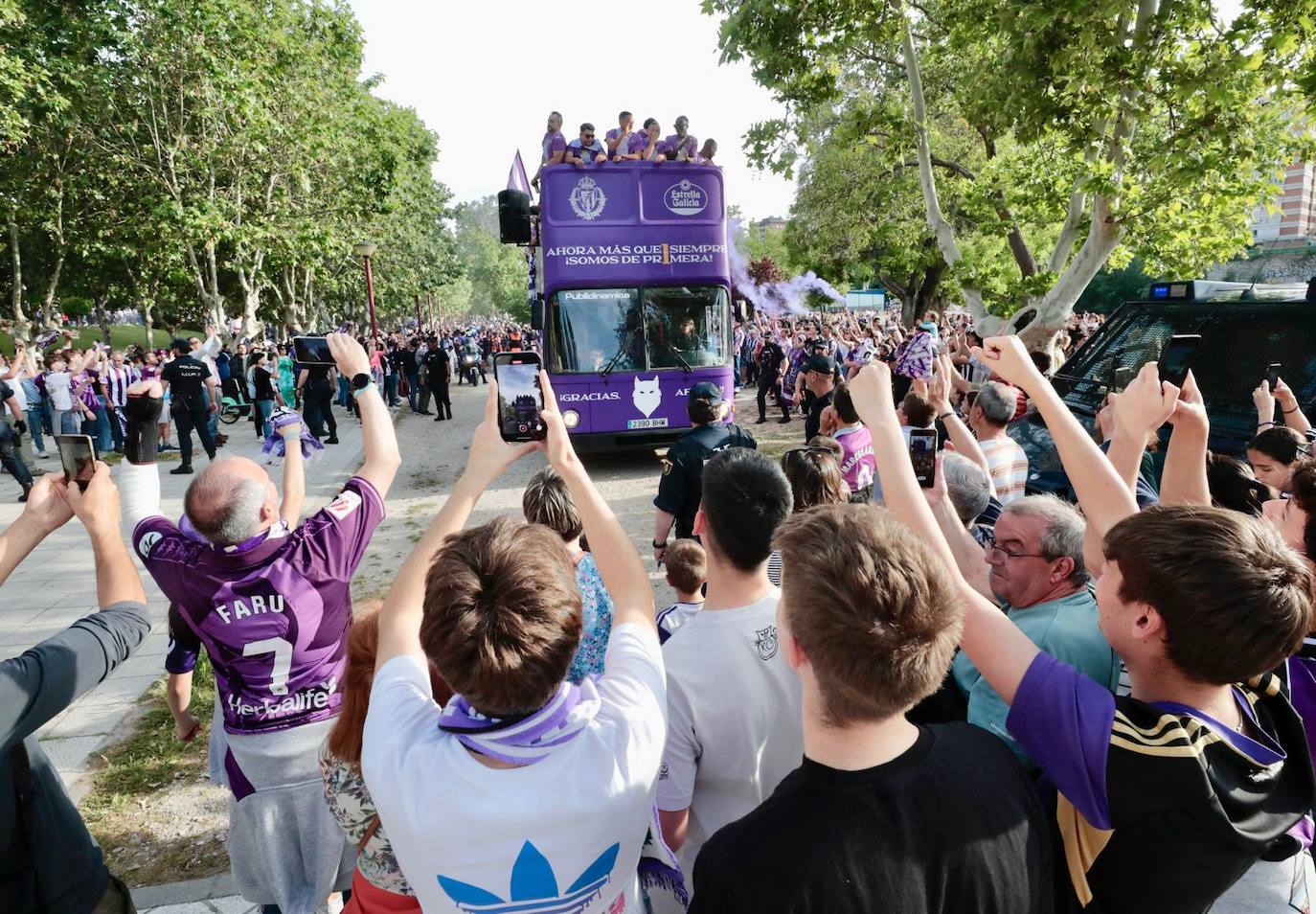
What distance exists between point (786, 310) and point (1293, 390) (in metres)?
38.7

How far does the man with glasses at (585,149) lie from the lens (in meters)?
9.28

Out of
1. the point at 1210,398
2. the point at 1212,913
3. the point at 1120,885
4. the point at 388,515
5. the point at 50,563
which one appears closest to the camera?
the point at 1120,885

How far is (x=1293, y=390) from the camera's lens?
14.9 feet

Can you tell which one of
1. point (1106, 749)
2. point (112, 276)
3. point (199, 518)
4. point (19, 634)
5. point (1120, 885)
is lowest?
point (19, 634)

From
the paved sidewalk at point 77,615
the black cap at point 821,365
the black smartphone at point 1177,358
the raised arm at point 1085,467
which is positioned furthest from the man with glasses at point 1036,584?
the black cap at point 821,365

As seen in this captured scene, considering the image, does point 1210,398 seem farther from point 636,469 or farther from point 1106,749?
point 636,469

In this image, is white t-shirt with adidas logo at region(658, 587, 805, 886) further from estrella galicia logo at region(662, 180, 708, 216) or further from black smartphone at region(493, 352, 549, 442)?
estrella galicia logo at region(662, 180, 708, 216)

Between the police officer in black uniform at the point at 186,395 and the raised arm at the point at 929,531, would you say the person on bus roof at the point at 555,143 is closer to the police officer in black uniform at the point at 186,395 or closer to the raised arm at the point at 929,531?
the police officer in black uniform at the point at 186,395

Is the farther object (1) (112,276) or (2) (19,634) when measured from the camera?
(1) (112,276)

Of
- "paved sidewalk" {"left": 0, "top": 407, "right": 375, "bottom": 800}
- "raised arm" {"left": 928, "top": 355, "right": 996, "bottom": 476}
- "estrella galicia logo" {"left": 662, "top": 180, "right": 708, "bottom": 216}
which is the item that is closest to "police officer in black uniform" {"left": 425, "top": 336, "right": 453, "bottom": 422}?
"paved sidewalk" {"left": 0, "top": 407, "right": 375, "bottom": 800}

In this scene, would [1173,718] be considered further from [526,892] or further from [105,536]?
[105,536]

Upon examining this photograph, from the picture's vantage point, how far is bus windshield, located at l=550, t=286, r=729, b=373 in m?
9.52

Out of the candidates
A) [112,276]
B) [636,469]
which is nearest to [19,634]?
[636,469]

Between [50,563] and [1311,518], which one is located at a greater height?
[1311,518]
